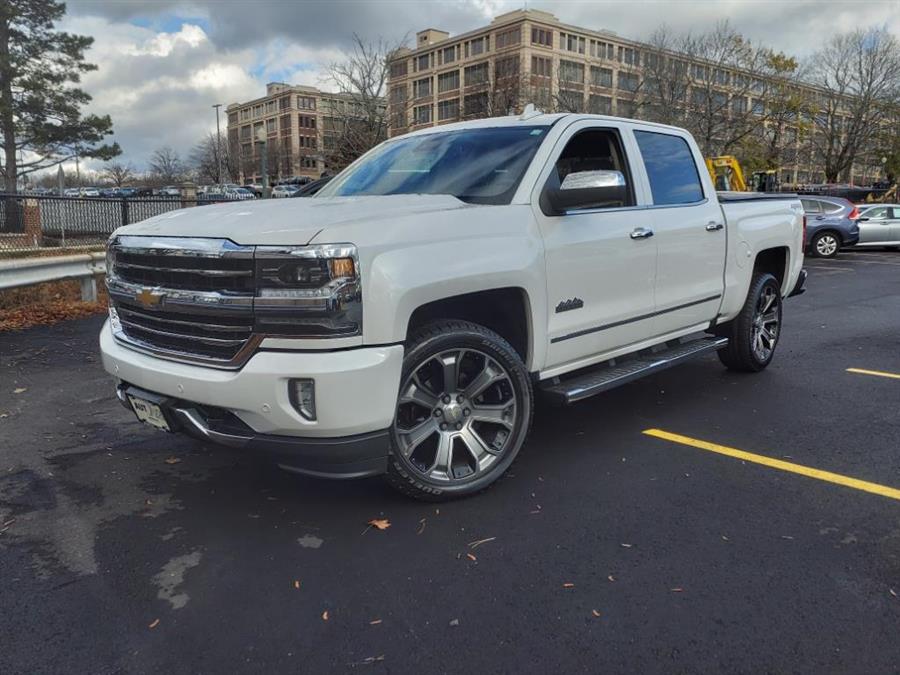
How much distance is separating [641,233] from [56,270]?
8.16 metres

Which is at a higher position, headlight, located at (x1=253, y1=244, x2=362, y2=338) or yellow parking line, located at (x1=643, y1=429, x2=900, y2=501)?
headlight, located at (x1=253, y1=244, x2=362, y2=338)

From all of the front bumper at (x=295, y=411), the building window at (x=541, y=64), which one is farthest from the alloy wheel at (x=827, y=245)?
the building window at (x=541, y=64)

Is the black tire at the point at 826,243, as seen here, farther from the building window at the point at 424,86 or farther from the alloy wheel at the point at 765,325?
the building window at the point at 424,86

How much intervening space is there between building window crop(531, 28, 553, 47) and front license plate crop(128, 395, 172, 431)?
286 feet

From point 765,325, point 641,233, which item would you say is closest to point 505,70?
point 765,325

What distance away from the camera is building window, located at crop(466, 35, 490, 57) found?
92.7m

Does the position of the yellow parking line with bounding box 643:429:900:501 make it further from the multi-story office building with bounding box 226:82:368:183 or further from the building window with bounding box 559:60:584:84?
the multi-story office building with bounding box 226:82:368:183

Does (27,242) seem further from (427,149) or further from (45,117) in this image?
(45,117)

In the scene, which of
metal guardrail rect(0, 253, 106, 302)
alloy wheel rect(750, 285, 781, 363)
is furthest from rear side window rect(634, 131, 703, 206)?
metal guardrail rect(0, 253, 106, 302)

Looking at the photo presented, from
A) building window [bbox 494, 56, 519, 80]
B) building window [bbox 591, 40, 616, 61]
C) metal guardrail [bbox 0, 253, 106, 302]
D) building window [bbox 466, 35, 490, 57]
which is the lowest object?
metal guardrail [bbox 0, 253, 106, 302]

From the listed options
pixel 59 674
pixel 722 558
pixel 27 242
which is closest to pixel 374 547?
pixel 59 674

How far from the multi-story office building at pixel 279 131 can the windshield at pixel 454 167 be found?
8273 centimetres

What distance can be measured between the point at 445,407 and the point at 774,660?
72.0 inches

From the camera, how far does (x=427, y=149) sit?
4789mm
